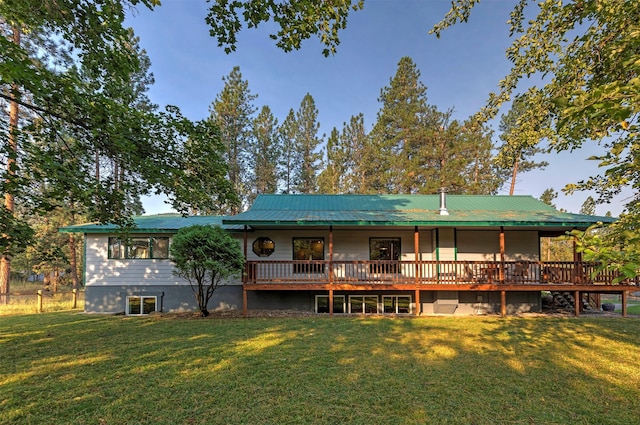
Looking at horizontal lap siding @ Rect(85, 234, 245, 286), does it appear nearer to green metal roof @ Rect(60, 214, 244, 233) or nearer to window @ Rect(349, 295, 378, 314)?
green metal roof @ Rect(60, 214, 244, 233)

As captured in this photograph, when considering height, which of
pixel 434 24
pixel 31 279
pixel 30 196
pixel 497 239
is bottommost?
pixel 31 279

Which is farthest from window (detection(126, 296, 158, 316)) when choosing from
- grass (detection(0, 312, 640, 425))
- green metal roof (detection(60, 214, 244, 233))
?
grass (detection(0, 312, 640, 425))

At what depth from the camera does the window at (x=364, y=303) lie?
12188 millimetres

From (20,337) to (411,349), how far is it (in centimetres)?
1000

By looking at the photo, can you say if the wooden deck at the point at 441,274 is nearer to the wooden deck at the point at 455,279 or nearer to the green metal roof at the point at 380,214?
the wooden deck at the point at 455,279

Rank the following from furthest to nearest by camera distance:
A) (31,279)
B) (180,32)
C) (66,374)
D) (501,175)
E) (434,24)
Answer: (31,279), (501,175), (180,32), (66,374), (434,24)

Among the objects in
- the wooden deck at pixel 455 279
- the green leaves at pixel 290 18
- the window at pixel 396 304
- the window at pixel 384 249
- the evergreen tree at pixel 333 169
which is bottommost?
the window at pixel 396 304

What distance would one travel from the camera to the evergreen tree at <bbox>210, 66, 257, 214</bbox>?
77.8ft

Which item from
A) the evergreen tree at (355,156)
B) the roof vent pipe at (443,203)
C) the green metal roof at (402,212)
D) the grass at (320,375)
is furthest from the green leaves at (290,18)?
the evergreen tree at (355,156)

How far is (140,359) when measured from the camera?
5988 mm

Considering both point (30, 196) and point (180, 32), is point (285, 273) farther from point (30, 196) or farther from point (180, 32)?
point (180, 32)

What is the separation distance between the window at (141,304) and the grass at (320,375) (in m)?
2.85

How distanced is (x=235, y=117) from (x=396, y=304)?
64.1ft

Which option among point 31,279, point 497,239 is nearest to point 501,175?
point 497,239
